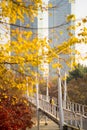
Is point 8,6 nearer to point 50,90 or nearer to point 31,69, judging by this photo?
point 31,69

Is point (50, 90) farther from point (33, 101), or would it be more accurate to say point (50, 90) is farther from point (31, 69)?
point (31, 69)

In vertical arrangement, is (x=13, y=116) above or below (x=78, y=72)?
below

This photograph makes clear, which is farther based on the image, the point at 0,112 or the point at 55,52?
the point at 0,112

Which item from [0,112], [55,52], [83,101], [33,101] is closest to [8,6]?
[55,52]

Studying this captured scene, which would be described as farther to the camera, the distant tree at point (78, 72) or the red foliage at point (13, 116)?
the distant tree at point (78, 72)

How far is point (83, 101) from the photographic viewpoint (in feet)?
152

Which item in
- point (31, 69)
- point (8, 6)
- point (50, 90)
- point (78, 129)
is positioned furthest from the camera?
point (50, 90)

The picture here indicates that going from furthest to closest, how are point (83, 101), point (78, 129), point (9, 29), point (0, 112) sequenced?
point (83, 101) < point (0, 112) < point (78, 129) < point (9, 29)

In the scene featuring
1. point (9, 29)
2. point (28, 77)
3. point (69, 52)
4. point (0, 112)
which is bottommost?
point (0, 112)

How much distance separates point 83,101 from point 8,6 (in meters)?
38.6

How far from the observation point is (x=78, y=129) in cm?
1697

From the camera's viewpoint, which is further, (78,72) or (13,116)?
(78,72)

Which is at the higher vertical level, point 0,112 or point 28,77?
point 28,77

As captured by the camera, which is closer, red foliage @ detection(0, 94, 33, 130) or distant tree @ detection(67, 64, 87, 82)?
red foliage @ detection(0, 94, 33, 130)
